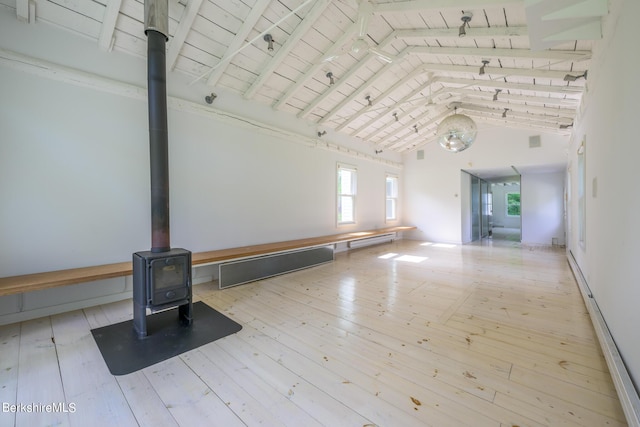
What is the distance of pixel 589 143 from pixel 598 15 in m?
1.60

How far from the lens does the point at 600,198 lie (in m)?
2.43

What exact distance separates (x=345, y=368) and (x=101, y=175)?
336 centimetres

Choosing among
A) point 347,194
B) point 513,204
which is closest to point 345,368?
point 347,194

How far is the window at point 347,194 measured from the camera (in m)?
6.52

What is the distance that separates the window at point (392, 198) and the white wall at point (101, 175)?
4746 mm

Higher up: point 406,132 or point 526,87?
point 406,132

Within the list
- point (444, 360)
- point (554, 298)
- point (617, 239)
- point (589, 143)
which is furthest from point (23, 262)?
point (589, 143)

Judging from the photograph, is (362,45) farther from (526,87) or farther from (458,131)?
(526,87)

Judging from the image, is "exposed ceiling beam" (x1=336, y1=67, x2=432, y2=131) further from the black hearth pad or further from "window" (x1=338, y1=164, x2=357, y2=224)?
the black hearth pad

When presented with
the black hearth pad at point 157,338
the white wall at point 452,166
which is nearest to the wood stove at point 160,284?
the black hearth pad at point 157,338

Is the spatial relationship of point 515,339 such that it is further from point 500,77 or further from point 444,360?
point 500,77

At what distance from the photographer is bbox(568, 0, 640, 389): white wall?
1540 millimetres

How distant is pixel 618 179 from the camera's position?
187 cm

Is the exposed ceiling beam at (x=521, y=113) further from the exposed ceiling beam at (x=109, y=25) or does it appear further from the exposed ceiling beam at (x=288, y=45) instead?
the exposed ceiling beam at (x=109, y=25)
